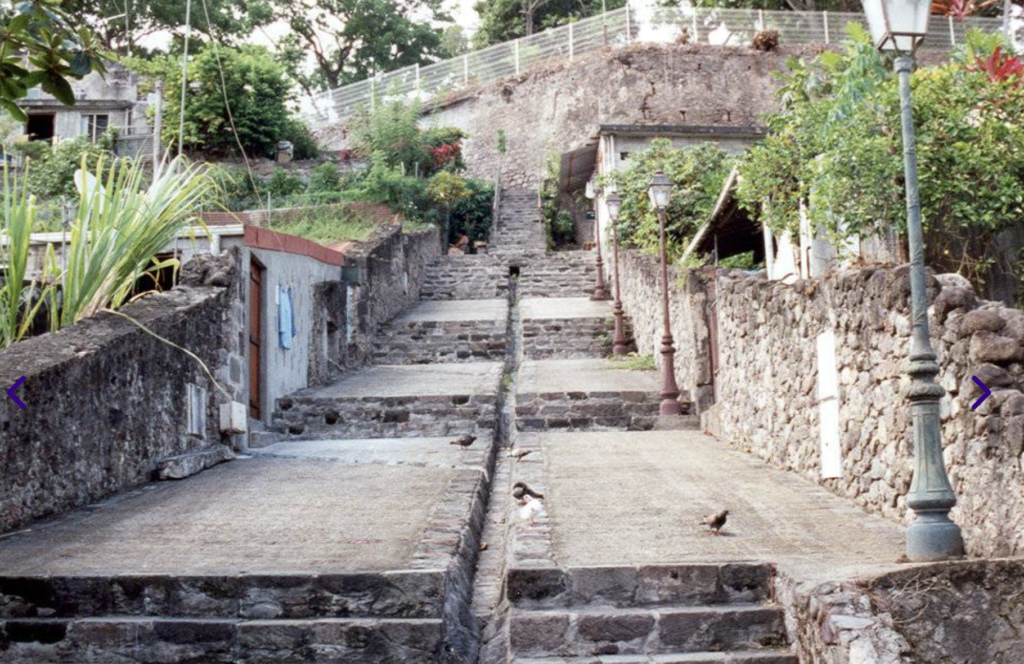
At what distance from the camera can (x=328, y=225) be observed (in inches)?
851

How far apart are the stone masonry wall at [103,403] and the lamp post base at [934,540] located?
17.4 feet

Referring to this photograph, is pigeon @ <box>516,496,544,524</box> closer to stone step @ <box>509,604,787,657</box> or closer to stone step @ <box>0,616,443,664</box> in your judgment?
stone step @ <box>509,604,787,657</box>

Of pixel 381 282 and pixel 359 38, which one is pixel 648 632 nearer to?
pixel 381 282

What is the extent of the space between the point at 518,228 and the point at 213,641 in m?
24.9

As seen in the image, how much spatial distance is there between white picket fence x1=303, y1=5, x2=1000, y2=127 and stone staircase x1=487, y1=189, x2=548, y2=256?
523 centimetres

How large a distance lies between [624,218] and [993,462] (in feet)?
57.9

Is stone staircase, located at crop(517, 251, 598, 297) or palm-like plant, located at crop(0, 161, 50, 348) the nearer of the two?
palm-like plant, located at crop(0, 161, 50, 348)

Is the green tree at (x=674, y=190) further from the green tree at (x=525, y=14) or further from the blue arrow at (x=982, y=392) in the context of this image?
the green tree at (x=525, y=14)

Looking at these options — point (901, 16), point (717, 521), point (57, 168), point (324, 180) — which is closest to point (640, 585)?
point (717, 521)

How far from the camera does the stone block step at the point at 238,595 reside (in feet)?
18.2

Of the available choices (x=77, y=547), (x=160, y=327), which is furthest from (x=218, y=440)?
(x=77, y=547)

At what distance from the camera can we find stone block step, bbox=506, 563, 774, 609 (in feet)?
18.6

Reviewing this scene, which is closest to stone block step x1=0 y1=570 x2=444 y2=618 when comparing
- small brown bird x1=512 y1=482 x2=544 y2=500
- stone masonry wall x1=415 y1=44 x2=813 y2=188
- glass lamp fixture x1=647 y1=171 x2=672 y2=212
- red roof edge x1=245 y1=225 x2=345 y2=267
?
small brown bird x1=512 y1=482 x2=544 y2=500

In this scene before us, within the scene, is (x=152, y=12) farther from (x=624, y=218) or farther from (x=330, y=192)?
(x=624, y=218)
